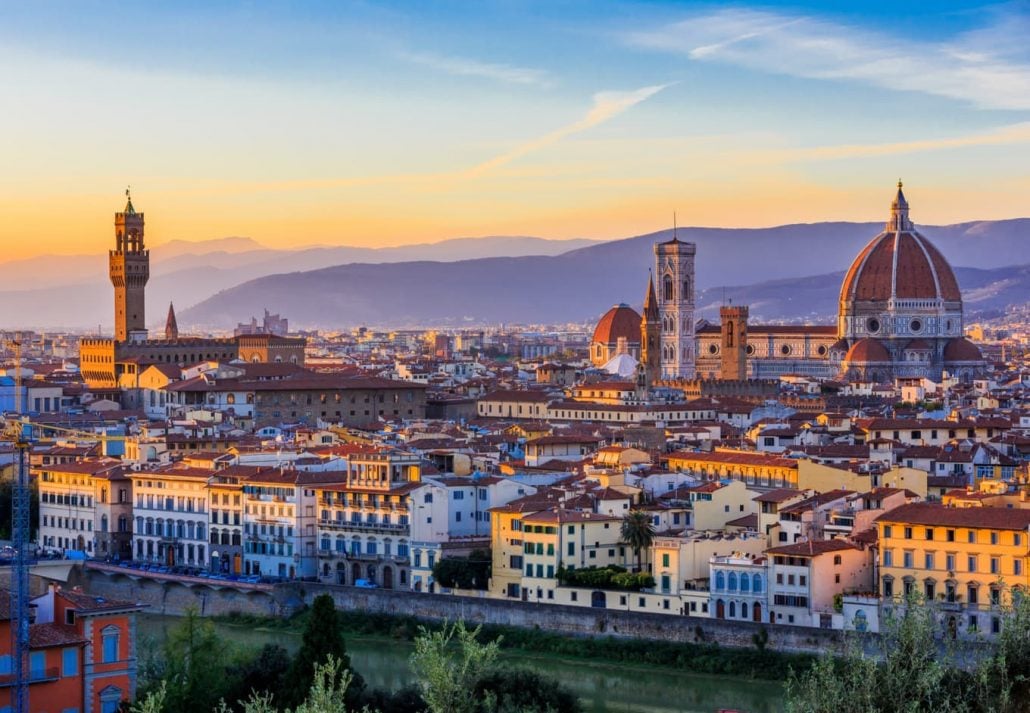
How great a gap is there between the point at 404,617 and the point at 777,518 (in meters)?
6.71

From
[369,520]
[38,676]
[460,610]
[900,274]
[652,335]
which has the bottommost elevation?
[460,610]

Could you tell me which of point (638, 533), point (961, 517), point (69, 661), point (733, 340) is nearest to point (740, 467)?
point (638, 533)

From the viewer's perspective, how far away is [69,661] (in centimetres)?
2369

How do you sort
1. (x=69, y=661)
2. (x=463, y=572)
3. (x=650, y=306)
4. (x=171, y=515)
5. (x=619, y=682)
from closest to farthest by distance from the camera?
(x=69, y=661), (x=619, y=682), (x=463, y=572), (x=171, y=515), (x=650, y=306)

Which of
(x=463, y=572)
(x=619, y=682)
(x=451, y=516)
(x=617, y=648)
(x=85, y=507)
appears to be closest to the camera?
(x=619, y=682)

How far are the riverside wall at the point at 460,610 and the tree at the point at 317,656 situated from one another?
17.6ft

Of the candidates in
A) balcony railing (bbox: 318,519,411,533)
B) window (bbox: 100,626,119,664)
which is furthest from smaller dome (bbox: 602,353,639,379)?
window (bbox: 100,626,119,664)

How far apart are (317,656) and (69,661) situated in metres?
4.30

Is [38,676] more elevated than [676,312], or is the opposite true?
A: [676,312]

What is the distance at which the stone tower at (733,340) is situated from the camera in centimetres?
10138

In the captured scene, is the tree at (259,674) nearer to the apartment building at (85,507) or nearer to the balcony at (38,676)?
the balcony at (38,676)

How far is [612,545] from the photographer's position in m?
37.3

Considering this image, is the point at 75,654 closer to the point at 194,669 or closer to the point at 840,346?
the point at 194,669

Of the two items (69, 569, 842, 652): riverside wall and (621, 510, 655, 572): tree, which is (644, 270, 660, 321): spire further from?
(621, 510, 655, 572): tree
